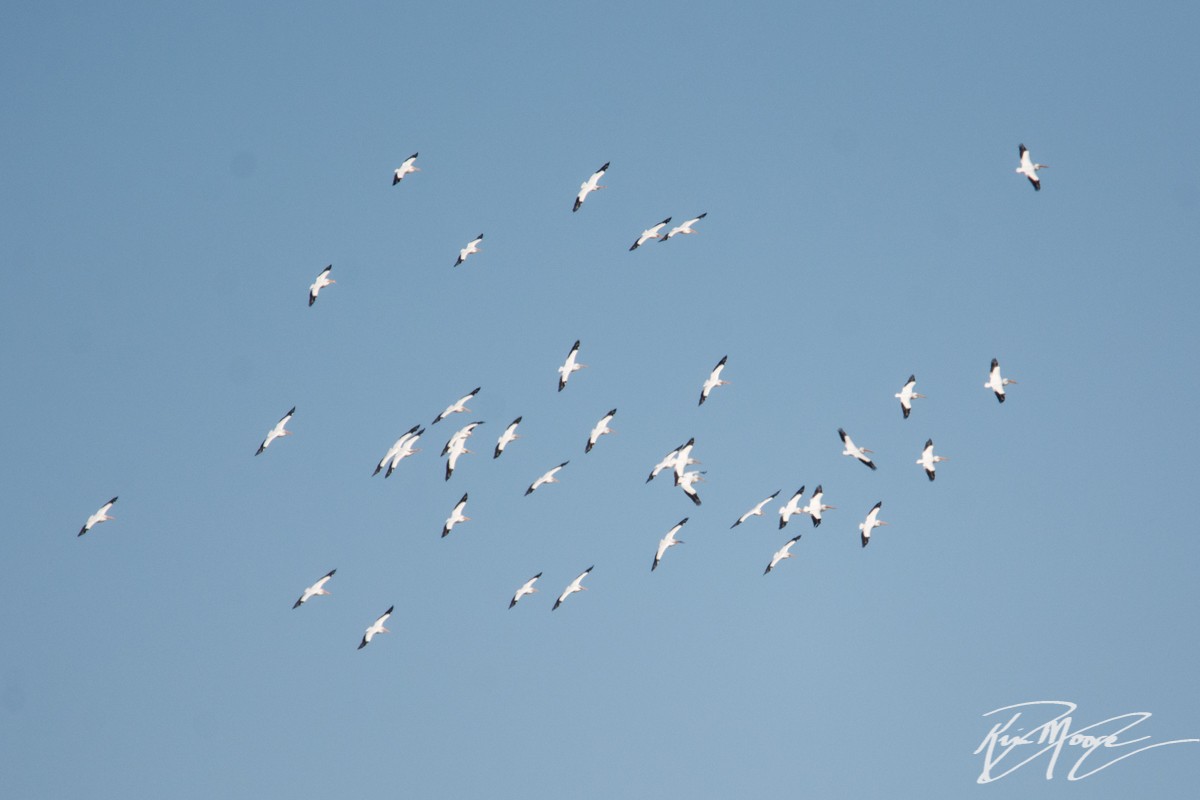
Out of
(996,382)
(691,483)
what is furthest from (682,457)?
(996,382)

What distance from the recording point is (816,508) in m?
92.9

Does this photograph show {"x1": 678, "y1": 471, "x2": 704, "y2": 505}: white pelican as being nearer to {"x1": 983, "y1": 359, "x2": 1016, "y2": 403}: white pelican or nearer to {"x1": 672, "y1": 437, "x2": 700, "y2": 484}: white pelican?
{"x1": 672, "y1": 437, "x2": 700, "y2": 484}: white pelican

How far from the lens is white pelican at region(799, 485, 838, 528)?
305 feet

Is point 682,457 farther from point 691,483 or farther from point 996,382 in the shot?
point 996,382

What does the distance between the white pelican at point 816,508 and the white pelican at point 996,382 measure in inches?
372

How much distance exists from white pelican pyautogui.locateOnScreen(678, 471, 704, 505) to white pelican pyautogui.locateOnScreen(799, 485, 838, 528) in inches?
198

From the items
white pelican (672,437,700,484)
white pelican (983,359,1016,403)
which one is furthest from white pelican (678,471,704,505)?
white pelican (983,359,1016,403)

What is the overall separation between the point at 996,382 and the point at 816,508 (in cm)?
989

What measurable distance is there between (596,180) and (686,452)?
11658mm

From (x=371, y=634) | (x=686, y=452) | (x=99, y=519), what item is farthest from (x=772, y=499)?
(x=99, y=519)

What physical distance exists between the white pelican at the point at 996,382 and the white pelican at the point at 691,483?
481 inches

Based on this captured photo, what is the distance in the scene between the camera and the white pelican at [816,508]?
3656 inches

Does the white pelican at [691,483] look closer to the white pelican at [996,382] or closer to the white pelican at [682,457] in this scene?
the white pelican at [682,457]

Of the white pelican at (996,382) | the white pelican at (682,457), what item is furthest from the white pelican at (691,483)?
the white pelican at (996,382)
